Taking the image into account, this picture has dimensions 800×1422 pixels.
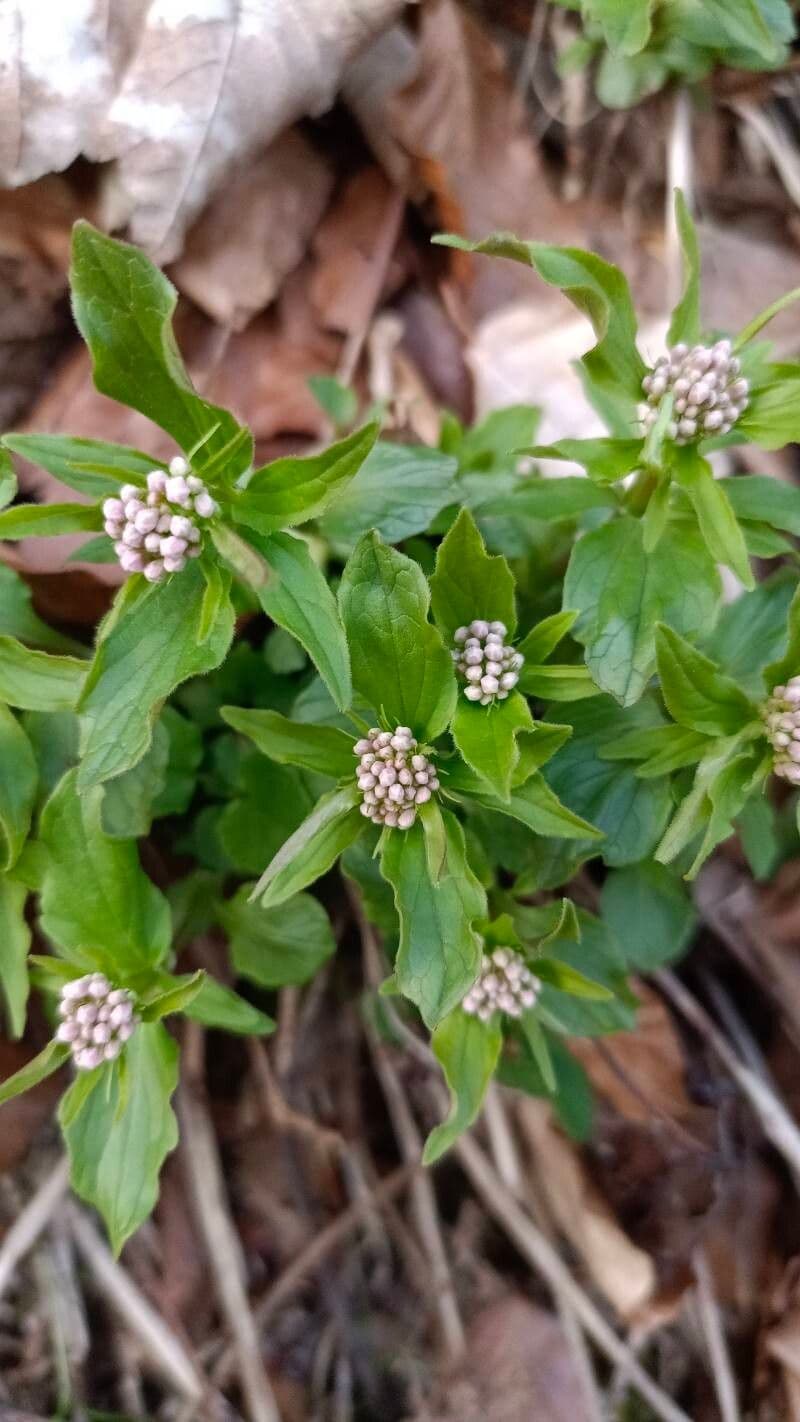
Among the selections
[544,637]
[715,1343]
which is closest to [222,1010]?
[544,637]

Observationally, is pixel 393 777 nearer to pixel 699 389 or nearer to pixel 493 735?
pixel 493 735

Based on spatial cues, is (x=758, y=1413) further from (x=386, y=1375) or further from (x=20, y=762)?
(x=20, y=762)

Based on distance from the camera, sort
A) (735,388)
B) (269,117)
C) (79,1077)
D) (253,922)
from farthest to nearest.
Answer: (269,117), (253,922), (79,1077), (735,388)

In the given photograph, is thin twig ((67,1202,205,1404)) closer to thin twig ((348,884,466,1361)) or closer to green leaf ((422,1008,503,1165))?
thin twig ((348,884,466,1361))

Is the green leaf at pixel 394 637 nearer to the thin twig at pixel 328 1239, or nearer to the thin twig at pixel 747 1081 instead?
the thin twig at pixel 747 1081

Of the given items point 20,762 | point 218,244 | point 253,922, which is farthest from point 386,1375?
point 218,244

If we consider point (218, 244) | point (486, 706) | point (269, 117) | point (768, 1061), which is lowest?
point (768, 1061)

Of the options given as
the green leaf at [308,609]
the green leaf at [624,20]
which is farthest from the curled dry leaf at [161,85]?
the green leaf at [308,609]

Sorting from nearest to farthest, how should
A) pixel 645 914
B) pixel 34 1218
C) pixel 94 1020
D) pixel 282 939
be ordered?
1. pixel 94 1020
2. pixel 282 939
3. pixel 645 914
4. pixel 34 1218
